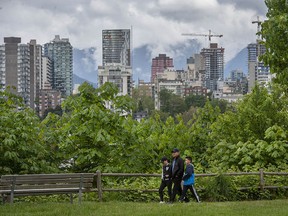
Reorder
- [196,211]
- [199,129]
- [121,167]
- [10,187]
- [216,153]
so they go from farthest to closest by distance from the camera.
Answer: [199,129]
[216,153]
[121,167]
[10,187]
[196,211]

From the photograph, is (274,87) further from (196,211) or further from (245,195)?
(196,211)

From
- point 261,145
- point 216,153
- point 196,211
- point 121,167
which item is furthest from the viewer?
point 216,153

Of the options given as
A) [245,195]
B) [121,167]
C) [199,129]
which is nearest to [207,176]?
[245,195]

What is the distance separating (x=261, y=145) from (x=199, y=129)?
4.74 m

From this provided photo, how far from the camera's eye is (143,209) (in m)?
11.9

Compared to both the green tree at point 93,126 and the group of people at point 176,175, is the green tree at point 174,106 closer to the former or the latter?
the green tree at point 93,126

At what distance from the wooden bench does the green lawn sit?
1.76 feet

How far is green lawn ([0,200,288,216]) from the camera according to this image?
11328 mm

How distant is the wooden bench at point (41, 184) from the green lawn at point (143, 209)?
0.54 metres

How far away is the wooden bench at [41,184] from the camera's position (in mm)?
12727

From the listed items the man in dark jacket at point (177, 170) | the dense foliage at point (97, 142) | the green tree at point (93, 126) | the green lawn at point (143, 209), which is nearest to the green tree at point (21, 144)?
the dense foliage at point (97, 142)

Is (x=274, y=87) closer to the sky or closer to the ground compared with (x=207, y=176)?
closer to the sky

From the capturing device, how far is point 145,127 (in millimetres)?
20375

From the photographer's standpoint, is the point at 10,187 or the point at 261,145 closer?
the point at 10,187
